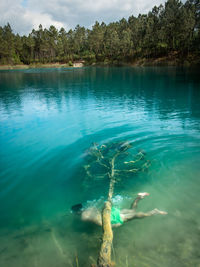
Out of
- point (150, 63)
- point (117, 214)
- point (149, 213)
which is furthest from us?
point (150, 63)

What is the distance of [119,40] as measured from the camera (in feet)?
386

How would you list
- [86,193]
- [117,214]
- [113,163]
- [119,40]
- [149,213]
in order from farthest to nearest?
[119,40] → [113,163] → [86,193] → [149,213] → [117,214]

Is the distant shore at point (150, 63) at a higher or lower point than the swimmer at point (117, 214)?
higher

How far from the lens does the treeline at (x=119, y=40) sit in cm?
8031

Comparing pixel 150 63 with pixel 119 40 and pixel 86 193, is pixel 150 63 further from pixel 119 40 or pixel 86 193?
pixel 86 193

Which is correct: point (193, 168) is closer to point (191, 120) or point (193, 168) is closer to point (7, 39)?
point (191, 120)

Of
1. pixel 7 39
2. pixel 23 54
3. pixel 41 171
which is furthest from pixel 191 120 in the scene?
pixel 23 54

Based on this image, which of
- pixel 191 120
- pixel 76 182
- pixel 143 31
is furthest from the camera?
pixel 143 31

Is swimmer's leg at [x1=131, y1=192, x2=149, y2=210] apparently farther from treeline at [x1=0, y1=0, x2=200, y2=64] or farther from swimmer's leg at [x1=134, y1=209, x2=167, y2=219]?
treeline at [x1=0, y1=0, x2=200, y2=64]

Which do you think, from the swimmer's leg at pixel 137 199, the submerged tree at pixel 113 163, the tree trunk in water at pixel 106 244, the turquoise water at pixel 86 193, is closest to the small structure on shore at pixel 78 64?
the turquoise water at pixel 86 193

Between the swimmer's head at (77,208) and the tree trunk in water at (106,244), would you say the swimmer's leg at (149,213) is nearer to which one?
the tree trunk in water at (106,244)

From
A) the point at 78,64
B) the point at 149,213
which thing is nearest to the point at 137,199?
the point at 149,213

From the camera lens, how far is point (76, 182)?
6.93m

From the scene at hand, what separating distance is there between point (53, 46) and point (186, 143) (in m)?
166
